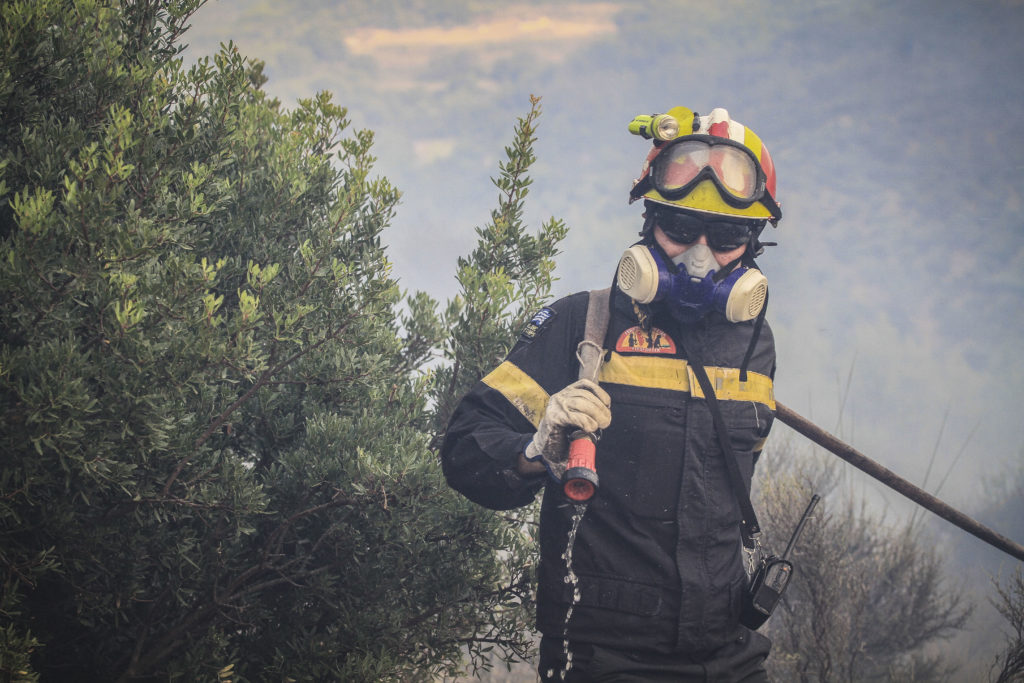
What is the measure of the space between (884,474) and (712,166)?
194 centimetres

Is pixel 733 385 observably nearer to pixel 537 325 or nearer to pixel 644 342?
pixel 644 342

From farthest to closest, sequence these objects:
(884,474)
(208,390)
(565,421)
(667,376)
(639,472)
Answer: (884,474)
(208,390)
(667,376)
(639,472)
(565,421)

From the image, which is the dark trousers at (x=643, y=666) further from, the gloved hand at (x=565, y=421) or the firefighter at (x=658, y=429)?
the gloved hand at (x=565, y=421)

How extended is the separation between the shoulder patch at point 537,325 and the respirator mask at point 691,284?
0.31 metres

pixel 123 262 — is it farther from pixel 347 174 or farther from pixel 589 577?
pixel 589 577

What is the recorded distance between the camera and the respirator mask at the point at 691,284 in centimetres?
271

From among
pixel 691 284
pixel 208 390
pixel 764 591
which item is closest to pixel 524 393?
pixel 691 284

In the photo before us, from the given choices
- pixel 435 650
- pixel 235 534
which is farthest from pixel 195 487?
pixel 435 650

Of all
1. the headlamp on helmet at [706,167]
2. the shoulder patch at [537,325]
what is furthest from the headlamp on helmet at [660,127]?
the shoulder patch at [537,325]

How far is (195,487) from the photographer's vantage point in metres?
3.17

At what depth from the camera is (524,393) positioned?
2803 mm

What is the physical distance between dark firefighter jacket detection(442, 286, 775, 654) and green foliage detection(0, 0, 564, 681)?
28.8 inches

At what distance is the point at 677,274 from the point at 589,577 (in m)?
1.17

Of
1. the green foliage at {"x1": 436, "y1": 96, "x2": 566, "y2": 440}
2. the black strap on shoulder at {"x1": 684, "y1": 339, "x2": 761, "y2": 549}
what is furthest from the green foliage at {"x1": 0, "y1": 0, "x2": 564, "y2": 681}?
the black strap on shoulder at {"x1": 684, "y1": 339, "x2": 761, "y2": 549}
